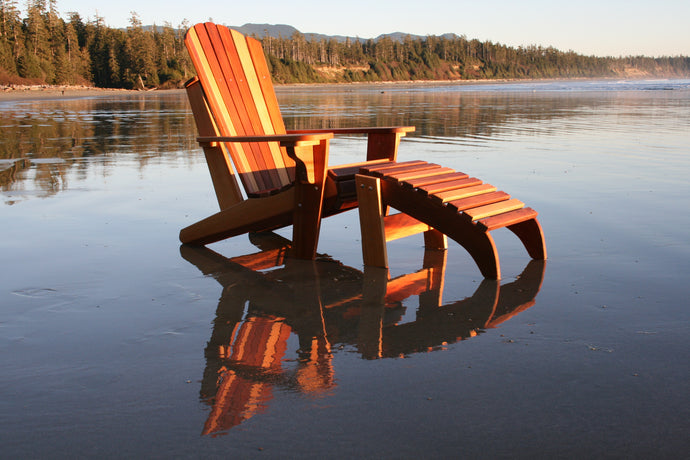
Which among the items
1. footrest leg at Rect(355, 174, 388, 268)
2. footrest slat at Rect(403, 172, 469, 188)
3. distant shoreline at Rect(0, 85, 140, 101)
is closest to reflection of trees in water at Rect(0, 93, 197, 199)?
footrest leg at Rect(355, 174, 388, 268)

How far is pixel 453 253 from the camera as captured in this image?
12.6 feet

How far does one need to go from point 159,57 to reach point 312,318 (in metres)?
68.7

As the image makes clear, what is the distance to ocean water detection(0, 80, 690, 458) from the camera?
1.73 meters

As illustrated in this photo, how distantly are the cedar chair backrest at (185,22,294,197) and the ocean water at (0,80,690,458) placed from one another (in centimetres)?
52

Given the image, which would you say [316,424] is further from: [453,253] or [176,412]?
[453,253]

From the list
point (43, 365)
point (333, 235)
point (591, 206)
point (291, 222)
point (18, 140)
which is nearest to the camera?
point (43, 365)

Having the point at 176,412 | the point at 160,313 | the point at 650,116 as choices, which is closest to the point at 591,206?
the point at 160,313

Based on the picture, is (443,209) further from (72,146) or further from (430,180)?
(72,146)

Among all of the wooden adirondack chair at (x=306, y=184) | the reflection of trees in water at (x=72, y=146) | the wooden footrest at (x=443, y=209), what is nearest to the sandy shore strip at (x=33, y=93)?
the reflection of trees in water at (x=72, y=146)

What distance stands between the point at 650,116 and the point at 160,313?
14.2m

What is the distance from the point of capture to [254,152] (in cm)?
423

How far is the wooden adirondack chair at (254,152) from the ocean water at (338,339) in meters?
0.26

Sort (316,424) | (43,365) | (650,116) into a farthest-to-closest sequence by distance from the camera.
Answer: (650,116), (43,365), (316,424)

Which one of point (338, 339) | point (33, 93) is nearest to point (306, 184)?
point (338, 339)
